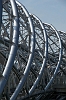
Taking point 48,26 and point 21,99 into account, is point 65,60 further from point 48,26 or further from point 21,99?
point 21,99

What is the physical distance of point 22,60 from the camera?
35.1 meters

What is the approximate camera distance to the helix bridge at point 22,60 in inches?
784

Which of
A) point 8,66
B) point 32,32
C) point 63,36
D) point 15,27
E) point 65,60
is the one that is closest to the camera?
point 8,66

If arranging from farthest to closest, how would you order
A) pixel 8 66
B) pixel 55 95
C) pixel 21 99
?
1. pixel 55 95
2. pixel 21 99
3. pixel 8 66

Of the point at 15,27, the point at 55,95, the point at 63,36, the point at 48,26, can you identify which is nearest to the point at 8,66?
the point at 15,27

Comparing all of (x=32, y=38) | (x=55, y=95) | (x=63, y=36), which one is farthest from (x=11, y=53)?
(x=63, y=36)

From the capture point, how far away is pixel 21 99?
2758 cm

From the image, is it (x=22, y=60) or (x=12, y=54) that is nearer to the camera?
(x=12, y=54)

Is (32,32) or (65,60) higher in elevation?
(32,32)

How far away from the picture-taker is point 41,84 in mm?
36531

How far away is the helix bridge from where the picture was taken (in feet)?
65.4

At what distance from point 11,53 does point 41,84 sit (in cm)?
1862

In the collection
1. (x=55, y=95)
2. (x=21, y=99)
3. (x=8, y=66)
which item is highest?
(x=8, y=66)

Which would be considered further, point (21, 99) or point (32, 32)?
point (32, 32)
